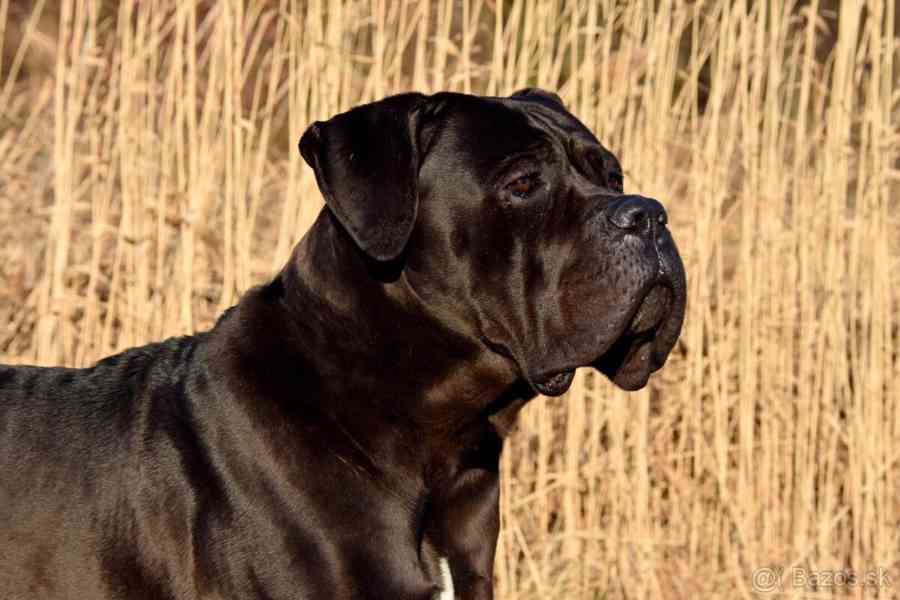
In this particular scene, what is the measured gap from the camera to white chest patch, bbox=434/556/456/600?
2.61 metres

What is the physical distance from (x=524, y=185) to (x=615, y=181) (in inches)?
14.4

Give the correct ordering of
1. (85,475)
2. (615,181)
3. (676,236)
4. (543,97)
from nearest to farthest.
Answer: (85,475), (615,181), (543,97), (676,236)

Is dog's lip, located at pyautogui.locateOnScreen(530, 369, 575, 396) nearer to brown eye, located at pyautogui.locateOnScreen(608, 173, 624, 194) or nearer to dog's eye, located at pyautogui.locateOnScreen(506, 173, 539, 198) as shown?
dog's eye, located at pyautogui.locateOnScreen(506, 173, 539, 198)

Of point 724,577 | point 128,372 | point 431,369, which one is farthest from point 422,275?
point 724,577

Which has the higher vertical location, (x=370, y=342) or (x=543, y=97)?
(x=543, y=97)

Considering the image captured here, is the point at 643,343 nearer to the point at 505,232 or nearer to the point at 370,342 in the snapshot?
the point at 505,232

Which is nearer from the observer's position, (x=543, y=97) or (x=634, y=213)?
(x=634, y=213)

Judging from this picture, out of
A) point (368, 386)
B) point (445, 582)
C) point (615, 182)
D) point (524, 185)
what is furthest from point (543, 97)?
point (445, 582)


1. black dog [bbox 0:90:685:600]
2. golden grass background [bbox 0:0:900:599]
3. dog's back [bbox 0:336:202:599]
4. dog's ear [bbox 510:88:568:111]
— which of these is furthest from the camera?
golden grass background [bbox 0:0:900:599]

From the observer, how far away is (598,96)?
4.43 meters

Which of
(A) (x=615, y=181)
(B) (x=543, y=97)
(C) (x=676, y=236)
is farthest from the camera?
(C) (x=676, y=236)

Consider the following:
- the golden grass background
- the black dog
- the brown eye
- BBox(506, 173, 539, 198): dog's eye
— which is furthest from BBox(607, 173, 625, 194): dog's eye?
the golden grass background

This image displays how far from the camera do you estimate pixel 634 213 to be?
2.57 m

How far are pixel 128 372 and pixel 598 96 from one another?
7.07 ft
